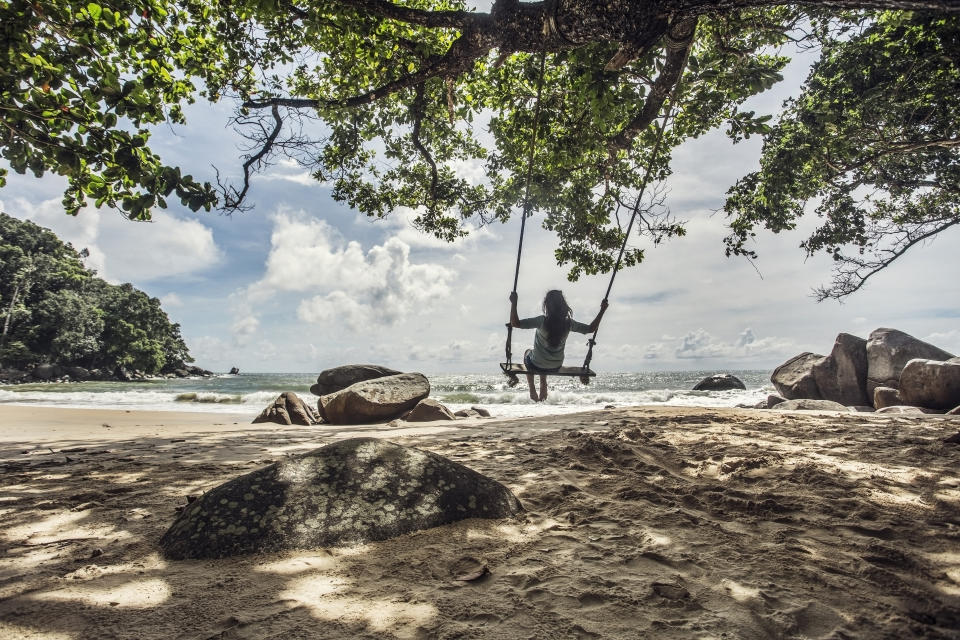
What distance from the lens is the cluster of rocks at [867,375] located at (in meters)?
9.21

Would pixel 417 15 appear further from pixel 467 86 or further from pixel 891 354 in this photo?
pixel 891 354

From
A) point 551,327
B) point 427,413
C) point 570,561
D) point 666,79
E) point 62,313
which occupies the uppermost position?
point 62,313

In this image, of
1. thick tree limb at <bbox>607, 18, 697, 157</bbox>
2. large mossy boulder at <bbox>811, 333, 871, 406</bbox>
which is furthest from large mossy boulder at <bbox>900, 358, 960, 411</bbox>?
thick tree limb at <bbox>607, 18, 697, 157</bbox>

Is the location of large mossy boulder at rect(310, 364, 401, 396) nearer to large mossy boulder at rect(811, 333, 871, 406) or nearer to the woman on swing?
the woman on swing

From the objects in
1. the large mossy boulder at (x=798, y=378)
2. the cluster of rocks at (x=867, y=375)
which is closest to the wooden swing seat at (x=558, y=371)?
the cluster of rocks at (x=867, y=375)

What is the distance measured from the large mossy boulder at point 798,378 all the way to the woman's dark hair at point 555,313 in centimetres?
1168

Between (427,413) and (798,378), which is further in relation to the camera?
(798,378)

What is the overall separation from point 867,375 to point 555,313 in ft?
41.6

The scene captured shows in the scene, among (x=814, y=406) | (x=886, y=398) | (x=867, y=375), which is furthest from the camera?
(x=867, y=375)

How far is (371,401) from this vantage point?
33.0ft

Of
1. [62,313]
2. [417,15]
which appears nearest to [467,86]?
[417,15]

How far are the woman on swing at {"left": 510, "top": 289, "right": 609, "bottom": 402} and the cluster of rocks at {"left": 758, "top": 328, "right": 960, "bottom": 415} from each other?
303 inches

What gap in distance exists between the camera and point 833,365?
13086mm

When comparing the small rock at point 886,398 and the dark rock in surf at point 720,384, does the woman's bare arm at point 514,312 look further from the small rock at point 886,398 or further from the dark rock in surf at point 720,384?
the dark rock in surf at point 720,384
